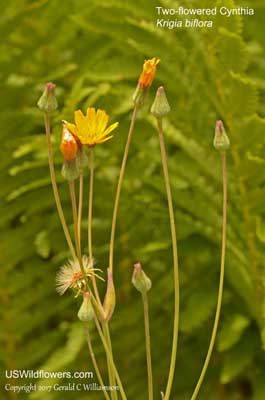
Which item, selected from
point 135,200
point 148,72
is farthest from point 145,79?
point 135,200

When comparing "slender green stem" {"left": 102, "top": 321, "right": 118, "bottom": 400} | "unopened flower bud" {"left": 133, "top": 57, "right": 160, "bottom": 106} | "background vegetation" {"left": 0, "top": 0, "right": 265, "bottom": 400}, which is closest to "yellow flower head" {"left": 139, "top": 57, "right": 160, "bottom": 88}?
"unopened flower bud" {"left": 133, "top": 57, "right": 160, "bottom": 106}

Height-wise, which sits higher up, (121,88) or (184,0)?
(184,0)

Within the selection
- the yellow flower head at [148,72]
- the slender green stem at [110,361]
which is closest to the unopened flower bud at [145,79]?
the yellow flower head at [148,72]

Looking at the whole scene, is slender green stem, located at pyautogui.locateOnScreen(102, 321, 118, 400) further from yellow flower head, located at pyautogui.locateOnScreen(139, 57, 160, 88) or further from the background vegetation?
the background vegetation

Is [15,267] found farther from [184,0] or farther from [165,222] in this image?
[184,0]

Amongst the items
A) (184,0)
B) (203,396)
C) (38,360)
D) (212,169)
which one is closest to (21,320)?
(38,360)
